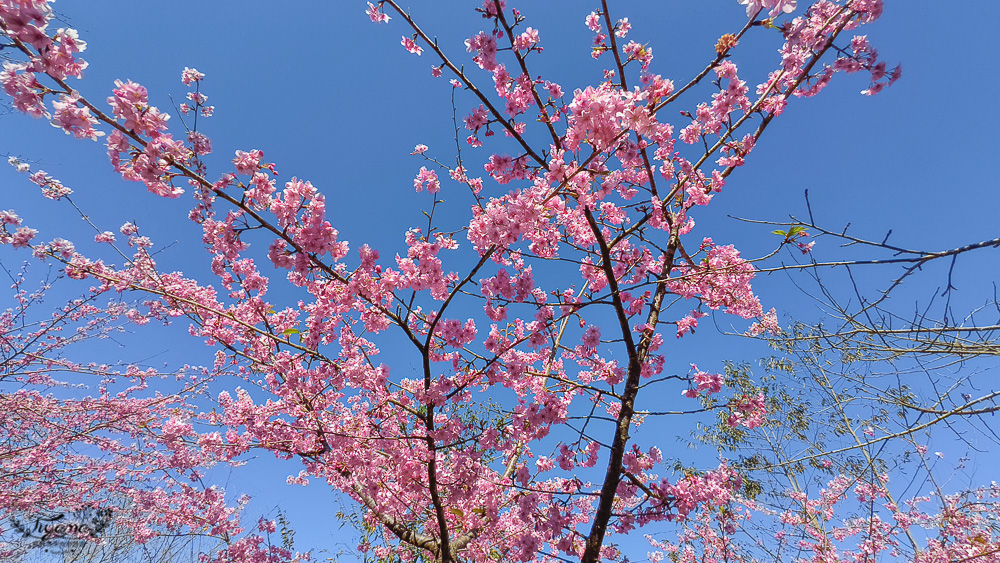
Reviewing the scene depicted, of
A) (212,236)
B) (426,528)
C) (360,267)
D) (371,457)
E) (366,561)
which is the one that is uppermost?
(360,267)

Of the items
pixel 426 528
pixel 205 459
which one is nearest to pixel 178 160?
pixel 426 528

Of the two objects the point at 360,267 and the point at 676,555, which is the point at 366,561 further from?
the point at 676,555

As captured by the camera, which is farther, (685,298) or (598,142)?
(685,298)

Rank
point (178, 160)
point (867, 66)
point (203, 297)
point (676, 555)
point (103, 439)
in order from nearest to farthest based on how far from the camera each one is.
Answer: point (178, 160) < point (867, 66) < point (203, 297) < point (103, 439) < point (676, 555)

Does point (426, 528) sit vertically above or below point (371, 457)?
below

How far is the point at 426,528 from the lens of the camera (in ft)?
15.5

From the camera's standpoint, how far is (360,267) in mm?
2990

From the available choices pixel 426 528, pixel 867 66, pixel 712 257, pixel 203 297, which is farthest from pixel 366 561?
pixel 867 66

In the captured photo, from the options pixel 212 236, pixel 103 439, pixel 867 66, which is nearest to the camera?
pixel 212 236

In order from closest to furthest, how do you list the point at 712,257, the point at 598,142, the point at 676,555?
the point at 598,142
the point at 712,257
the point at 676,555

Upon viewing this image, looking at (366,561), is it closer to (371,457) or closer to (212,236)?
(371,457)

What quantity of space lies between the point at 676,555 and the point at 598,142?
10.1 m

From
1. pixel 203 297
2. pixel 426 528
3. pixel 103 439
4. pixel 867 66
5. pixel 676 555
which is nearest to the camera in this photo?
pixel 867 66

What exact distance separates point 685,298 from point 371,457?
12.2 ft
